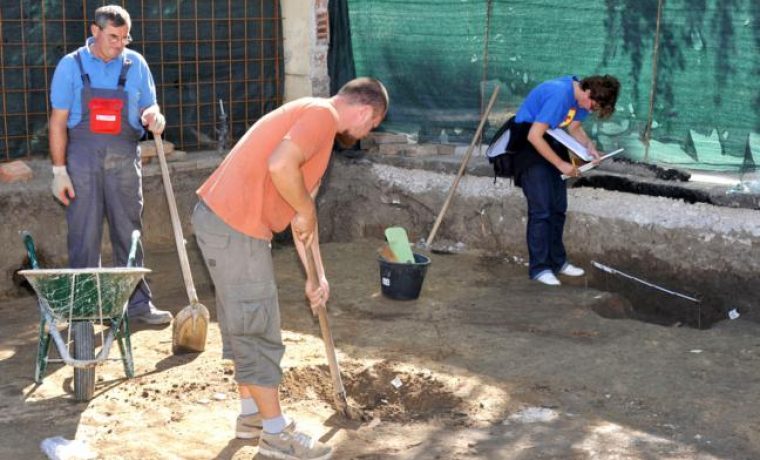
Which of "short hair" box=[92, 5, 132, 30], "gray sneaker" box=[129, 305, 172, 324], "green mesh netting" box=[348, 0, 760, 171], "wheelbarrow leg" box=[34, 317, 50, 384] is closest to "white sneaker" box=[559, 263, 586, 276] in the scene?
"green mesh netting" box=[348, 0, 760, 171]

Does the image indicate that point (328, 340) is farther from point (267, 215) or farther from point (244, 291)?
point (267, 215)

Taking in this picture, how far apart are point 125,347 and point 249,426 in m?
1.04

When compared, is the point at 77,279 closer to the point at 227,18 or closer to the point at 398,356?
the point at 398,356

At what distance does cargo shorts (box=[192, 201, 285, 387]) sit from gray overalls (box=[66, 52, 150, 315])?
80.0 inches

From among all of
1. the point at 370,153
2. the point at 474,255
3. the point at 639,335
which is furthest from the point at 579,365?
the point at 370,153

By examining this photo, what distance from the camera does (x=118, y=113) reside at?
6.43 metres

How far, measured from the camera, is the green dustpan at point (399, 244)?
7.29 meters

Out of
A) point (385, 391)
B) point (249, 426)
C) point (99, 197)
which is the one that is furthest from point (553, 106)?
point (249, 426)

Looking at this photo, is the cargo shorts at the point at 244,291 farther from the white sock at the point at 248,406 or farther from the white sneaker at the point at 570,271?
the white sneaker at the point at 570,271

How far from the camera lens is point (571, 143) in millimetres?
7523

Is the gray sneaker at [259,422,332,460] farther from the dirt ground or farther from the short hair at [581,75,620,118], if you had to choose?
the short hair at [581,75,620,118]

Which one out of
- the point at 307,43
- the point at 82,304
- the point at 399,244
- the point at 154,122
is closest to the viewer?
the point at 82,304

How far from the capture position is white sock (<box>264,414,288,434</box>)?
4.74 m

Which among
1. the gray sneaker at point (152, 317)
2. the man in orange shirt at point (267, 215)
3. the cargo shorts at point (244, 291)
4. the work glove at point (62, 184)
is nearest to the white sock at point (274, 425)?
the man in orange shirt at point (267, 215)
